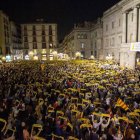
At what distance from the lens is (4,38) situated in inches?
2058

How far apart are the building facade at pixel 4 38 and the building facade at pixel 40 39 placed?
8.44 metres

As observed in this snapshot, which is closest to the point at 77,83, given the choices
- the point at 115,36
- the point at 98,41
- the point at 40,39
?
the point at 115,36

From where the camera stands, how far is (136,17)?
93.7 ft

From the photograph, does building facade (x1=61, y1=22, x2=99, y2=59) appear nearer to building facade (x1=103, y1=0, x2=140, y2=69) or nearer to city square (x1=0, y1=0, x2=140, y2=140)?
city square (x1=0, y1=0, x2=140, y2=140)

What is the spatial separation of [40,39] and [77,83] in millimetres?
53826

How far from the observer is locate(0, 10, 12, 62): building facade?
51.0 meters

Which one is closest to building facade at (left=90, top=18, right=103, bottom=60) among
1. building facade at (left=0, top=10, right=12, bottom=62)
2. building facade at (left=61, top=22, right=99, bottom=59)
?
building facade at (left=61, top=22, right=99, bottom=59)

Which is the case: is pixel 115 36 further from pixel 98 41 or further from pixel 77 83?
pixel 77 83

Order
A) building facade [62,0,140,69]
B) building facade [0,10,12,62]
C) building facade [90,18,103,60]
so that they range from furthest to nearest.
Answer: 1. building facade [90,18,103,60]
2. building facade [0,10,12,62]
3. building facade [62,0,140,69]

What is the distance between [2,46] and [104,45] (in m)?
35.9

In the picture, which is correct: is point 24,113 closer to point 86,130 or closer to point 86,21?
point 86,130

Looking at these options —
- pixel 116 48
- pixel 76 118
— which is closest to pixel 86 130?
pixel 76 118

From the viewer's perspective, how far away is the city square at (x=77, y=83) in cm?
666

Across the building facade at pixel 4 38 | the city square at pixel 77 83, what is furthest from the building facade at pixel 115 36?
the building facade at pixel 4 38
